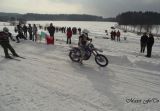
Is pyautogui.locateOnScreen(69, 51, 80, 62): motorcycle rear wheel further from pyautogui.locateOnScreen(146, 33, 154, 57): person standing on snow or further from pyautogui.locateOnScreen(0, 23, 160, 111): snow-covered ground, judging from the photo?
pyautogui.locateOnScreen(146, 33, 154, 57): person standing on snow

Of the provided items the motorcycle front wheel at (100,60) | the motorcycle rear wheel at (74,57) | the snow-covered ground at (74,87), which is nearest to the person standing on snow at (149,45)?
the snow-covered ground at (74,87)

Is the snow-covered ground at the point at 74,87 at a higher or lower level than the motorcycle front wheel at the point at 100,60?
lower

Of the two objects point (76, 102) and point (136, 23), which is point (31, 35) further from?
point (136, 23)

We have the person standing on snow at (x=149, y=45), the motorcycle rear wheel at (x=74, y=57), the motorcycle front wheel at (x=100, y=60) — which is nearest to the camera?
the motorcycle front wheel at (x=100, y=60)

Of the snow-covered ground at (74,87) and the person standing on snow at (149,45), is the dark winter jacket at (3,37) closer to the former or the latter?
the snow-covered ground at (74,87)

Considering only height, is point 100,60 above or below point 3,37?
below

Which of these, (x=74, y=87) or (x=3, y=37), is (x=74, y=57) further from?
(x=74, y=87)

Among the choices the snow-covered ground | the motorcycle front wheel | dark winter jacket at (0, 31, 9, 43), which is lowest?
the snow-covered ground

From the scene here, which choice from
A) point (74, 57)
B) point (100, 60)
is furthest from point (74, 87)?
point (74, 57)

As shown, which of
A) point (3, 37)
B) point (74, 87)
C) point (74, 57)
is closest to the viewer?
point (74, 87)

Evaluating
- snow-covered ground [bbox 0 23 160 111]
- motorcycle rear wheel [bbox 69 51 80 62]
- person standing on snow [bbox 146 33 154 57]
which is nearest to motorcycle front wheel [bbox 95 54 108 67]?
snow-covered ground [bbox 0 23 160 111]

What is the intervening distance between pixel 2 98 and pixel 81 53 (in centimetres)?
540

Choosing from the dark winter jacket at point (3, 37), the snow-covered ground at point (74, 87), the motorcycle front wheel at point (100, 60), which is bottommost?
the snow-covered ground at point (74, 87)

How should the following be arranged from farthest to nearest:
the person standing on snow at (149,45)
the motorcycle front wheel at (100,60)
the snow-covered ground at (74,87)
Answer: the person standing on snow at (149,45) < the motorcycle front wheel at (100,60) < the snow-covered ground at (74,87)
